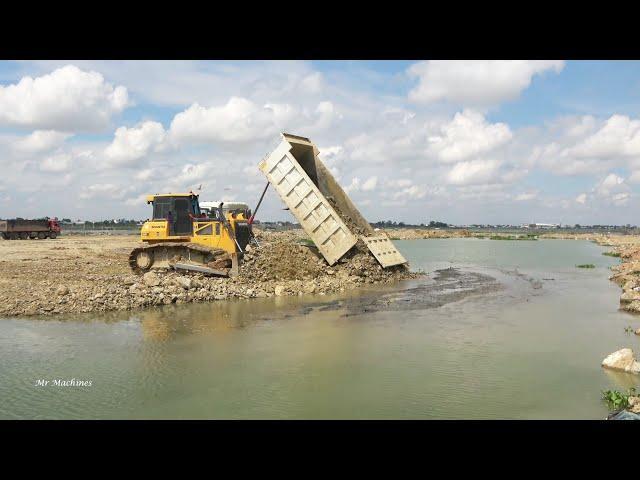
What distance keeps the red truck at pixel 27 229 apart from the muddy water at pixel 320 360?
2909 centimetres

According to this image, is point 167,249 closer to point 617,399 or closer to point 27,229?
point 617,399

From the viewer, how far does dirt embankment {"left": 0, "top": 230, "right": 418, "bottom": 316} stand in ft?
35.6

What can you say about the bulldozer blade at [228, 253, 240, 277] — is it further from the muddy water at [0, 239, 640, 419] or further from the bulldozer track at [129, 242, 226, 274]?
the muddy water at [0, 239, 640, 419]

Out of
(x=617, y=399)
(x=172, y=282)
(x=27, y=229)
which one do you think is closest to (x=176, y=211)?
(x=172, y=282)

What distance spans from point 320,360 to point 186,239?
330 inches

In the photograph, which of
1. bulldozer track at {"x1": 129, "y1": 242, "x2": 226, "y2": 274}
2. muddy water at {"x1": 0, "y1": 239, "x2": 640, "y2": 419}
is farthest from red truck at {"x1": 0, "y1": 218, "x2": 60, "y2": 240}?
muddy water at {"x1": 0, "y1": 239, "x2": 640, "y2": 419}

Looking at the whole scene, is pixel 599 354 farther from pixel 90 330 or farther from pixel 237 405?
pixel 90 330

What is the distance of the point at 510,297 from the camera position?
44.0ft

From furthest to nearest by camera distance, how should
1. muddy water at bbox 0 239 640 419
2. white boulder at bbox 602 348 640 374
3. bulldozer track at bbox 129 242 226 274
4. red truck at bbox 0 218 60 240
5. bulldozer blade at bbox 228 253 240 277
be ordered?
red truck at bbox 0 218 60 240, bulldozer track at bbox 129 242 226 274, bulldozer blade at bbox 228 253 240 277, white boulder at bbox 602 348 640 374, muddy water at bbox 0 239 640 419

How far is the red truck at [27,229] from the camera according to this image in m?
34.4

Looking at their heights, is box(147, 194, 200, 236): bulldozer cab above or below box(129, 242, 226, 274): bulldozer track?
above

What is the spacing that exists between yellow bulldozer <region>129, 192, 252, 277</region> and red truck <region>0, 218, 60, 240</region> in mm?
25011

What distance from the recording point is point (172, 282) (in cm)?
1247
